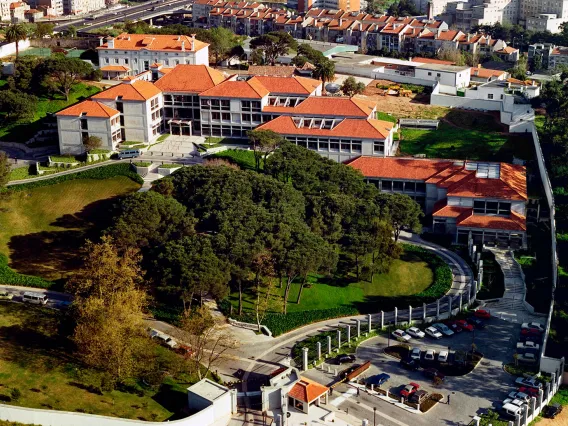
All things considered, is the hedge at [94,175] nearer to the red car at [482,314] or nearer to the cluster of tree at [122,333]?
the cluster of tree at [122,333]

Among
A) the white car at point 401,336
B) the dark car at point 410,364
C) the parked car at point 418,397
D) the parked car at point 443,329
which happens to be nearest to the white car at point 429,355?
the dark car at point 410,364

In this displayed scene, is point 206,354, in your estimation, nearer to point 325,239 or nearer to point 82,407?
point 82,407

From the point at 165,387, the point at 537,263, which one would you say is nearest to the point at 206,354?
the point at 165,387

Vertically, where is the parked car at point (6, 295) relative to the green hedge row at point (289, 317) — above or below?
above

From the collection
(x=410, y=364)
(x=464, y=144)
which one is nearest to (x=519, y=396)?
(x=410, y=364)

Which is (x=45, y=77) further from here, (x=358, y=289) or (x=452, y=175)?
(x=358, y=289)

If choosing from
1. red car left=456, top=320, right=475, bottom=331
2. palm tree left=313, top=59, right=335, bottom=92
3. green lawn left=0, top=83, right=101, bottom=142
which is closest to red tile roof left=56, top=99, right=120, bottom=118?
green lawn left=0, top=83, right=101, bottom=142
